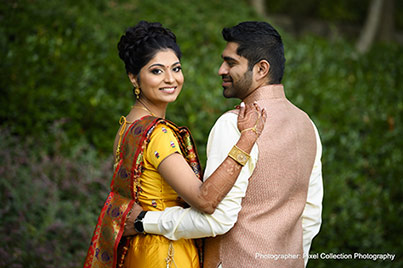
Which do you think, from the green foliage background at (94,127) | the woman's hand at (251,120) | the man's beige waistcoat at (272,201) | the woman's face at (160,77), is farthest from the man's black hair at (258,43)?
the green foliage background at (94,127)

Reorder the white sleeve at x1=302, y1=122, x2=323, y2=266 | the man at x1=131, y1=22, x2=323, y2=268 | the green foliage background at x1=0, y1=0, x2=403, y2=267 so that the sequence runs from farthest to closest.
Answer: the green foliage background at x1=0, y1=0, x2=403, y2=267, the white sleeve at x1=302, y1=122, x2=323, y2=266, the man at x1=131, y1=22, x2=323, y2=268

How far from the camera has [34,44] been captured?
17.2 feet

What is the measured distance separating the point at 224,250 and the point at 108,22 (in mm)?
5446

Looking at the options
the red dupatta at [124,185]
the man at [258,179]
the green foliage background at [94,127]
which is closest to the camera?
the man at [258,179]

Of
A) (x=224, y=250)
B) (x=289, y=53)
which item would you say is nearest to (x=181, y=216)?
(x=224, y=250)

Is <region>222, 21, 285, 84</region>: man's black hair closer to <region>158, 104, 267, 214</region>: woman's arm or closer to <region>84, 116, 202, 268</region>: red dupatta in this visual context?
<region>158, 104, 267, 214</region>: woman's arm

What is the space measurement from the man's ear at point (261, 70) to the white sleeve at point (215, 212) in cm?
28

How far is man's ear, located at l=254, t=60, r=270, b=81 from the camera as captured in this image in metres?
2.38

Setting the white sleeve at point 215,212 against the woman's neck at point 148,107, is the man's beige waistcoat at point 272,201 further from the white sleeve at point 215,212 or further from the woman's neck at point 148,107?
the woman's neck at point 148,107

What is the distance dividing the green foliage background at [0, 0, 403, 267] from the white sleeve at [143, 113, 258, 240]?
1.81 metres

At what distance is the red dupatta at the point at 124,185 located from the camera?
2293mm

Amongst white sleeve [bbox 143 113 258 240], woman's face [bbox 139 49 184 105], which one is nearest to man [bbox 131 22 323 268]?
white sleeve [bbox 143 113 258 240]

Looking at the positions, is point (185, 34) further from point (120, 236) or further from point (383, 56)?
point (120, 236)

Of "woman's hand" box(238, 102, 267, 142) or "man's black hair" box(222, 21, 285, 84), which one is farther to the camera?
"man's black hair" box(222, 21, 285, 84)
